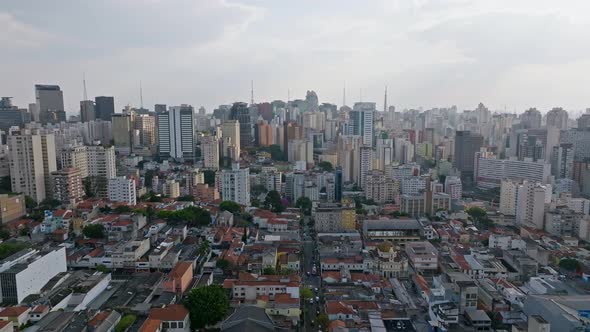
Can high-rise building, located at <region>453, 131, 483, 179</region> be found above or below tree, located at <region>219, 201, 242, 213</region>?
above

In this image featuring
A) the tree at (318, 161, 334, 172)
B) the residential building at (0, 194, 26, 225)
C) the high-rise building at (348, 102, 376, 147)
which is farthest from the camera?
the high-rise building at (348, 102, 376, 147)

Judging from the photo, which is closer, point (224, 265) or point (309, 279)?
point (224, 265)

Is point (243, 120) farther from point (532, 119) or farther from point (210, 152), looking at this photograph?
point (532, 119)

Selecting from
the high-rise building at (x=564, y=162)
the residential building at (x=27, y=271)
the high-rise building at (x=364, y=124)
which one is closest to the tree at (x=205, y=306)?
the residential building at (x=27, y=271)

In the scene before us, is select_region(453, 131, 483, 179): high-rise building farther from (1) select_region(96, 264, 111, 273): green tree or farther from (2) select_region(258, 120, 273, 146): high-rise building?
→ (1) select_region(96, 264, 111, 273): green tree

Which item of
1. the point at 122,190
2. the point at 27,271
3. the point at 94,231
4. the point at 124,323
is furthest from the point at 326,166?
the point at 124,323

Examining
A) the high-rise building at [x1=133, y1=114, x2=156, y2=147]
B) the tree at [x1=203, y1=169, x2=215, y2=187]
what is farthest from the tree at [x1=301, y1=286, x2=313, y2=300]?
the high-rise building at [x1=133, y1=114, x2=156, y2=147]
